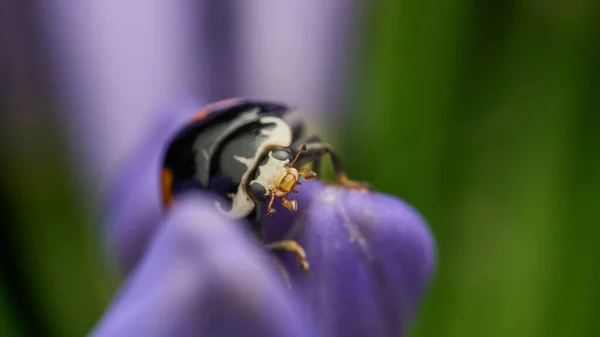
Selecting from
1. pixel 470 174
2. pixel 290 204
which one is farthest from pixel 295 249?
pixel 470 174

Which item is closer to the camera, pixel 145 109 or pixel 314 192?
pixel 314 192

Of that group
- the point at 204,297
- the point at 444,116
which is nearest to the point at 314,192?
the point at 204,297

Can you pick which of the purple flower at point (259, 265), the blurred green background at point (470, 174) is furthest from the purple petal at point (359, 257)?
the blurred green background at point (470, 174)

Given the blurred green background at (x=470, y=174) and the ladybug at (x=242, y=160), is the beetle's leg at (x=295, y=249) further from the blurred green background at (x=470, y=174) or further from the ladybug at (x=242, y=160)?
the blurred green background at (x=470, y=174)

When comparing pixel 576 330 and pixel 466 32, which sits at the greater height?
pixel 466 32

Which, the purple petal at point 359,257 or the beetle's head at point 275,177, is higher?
the beetle's head at point 275,177

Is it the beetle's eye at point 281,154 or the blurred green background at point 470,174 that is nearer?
the beetle's eye at point 281,154

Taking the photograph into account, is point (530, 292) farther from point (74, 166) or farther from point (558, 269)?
point (74, 166)

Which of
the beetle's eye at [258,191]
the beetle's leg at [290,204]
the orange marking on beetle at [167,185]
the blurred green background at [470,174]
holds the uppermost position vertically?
the beetle's eye at [258,191]
